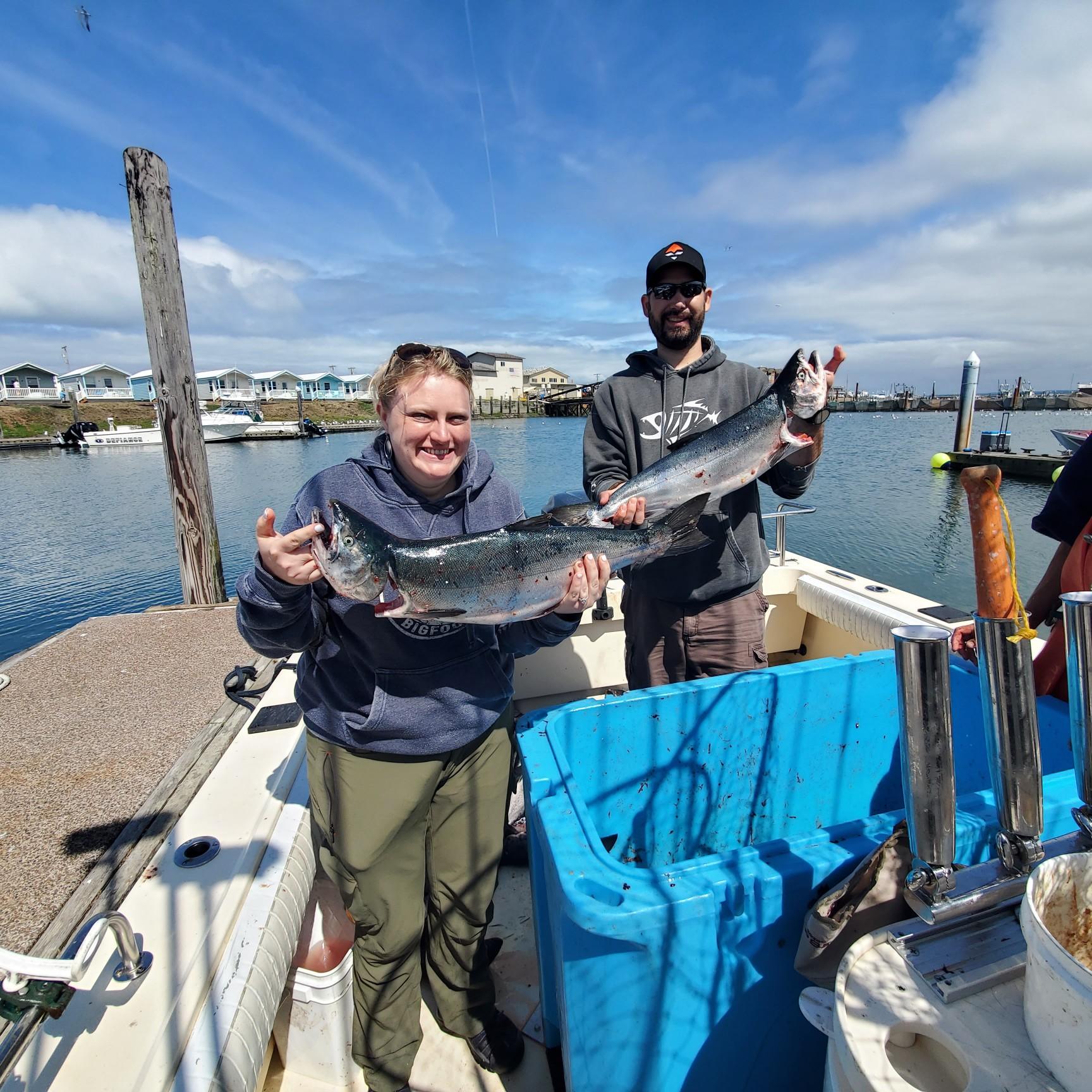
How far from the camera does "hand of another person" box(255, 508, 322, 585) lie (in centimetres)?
182

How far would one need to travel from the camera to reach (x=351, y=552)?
194 cm

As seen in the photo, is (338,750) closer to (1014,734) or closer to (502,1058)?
(502,1058)

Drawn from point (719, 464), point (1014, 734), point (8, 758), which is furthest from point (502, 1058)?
point (8, 758)

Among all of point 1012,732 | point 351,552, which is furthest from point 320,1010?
point 1012,732

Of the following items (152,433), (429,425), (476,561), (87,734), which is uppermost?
(429,425)

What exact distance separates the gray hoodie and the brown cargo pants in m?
0.06

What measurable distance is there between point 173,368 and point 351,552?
5767 mm

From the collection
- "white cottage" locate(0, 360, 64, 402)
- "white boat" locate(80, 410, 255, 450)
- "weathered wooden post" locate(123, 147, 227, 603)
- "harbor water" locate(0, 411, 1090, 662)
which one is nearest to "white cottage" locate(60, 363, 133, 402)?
"white cottage" locate(0, 360, 64, 402)

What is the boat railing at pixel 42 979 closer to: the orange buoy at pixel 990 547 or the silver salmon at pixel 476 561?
the silver salmon at pixel 476 561

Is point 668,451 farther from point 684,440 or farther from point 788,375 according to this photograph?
point 788,375

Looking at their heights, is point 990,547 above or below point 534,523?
above

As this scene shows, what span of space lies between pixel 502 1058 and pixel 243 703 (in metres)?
2.03

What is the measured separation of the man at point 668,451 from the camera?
305cm

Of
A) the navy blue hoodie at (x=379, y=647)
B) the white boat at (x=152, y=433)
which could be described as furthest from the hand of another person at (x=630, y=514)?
the white boat at (x=152, y=433)
